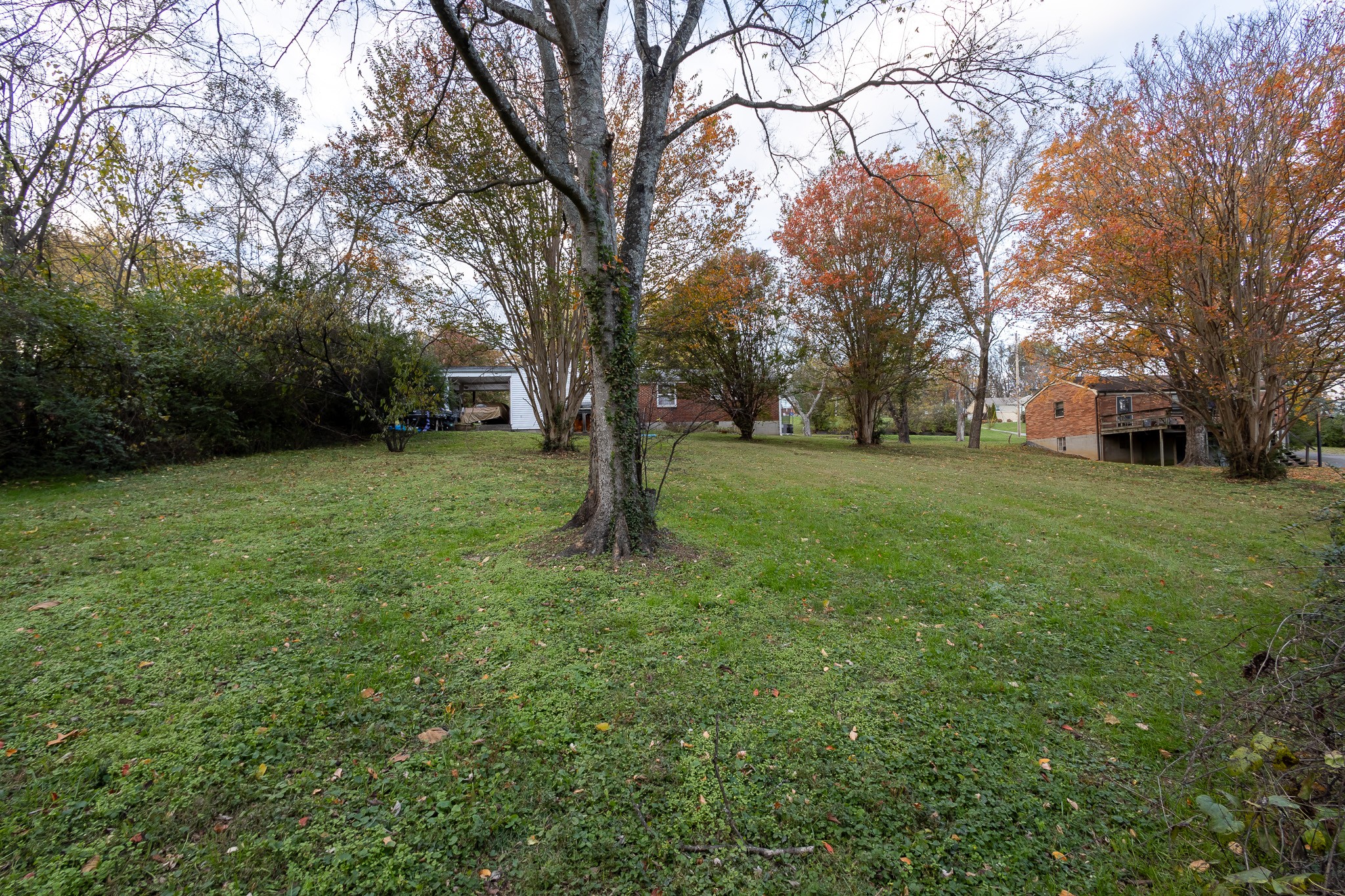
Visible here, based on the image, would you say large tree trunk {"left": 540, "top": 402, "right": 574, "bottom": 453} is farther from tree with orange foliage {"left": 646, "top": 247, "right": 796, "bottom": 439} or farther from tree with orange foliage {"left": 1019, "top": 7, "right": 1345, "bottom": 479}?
tree with orange foliage {"left": 1019, "top": 7, "right": 1345, "bottom": 479}

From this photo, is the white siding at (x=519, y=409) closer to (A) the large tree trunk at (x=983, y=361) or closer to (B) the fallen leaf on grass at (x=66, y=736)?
(A) the large tree trunk at (x=983, y=361)

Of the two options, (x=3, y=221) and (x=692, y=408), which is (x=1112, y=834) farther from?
(x=692, y=408)

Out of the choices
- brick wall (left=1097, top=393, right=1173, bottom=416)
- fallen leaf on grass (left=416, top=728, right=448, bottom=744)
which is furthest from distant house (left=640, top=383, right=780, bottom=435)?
brick wall (left=1097, top=393, right=1173, bottom=416)

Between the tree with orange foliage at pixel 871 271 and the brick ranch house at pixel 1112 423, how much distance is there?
959cm

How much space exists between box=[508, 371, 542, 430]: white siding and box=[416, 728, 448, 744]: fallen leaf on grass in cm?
2430

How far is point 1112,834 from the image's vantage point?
2.27 m

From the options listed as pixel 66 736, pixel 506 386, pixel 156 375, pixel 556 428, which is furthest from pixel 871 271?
pixel 66 736

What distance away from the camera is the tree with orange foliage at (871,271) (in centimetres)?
1831

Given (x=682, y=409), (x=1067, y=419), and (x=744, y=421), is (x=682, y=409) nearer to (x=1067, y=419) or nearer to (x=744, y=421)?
(x=744, y=421)

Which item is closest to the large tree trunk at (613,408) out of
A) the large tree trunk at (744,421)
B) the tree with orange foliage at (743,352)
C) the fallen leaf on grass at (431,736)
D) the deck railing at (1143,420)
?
the fallen leaf on grass at (431,736)

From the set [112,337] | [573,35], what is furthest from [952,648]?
[112,337]

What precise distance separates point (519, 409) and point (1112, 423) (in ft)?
96.8

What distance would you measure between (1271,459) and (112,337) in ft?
78.5

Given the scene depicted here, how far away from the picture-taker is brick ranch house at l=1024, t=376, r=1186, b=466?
23688 millimetres
